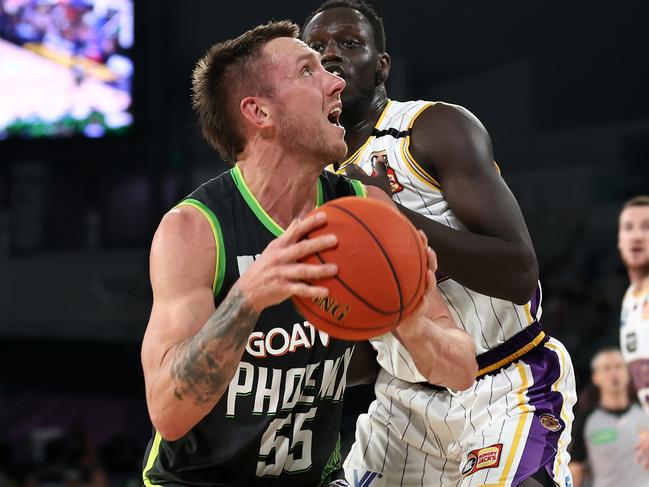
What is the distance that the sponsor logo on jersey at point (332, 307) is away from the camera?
205cm

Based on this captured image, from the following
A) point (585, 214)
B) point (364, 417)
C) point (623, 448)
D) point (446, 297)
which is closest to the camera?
point (446, 297)

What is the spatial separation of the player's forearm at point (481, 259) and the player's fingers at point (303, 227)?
630 millimetres

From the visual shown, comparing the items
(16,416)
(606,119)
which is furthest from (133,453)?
(606,119)

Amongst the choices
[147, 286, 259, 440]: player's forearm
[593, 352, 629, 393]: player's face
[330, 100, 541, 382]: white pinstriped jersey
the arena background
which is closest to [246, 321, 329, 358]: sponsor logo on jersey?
[147, 286, 259, 440]: player's forearm

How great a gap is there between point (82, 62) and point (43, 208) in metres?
2.01

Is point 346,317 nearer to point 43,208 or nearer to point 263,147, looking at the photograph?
point 263,147

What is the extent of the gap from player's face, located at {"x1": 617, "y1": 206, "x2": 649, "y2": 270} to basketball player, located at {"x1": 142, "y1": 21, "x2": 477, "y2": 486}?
322cm

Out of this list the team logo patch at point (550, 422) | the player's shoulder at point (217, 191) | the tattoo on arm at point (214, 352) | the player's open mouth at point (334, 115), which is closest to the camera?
the tattoo on arm at point (214, 352)

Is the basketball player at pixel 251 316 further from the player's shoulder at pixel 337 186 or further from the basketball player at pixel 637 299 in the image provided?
the basketball player at pixel 637 299

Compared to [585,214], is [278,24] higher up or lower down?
higher up

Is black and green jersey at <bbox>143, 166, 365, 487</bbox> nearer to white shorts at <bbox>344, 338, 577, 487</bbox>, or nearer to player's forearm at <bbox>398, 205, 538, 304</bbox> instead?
player's forearm at <bbox>398, 205, 538, 304</bbox>

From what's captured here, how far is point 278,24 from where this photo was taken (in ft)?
9.09

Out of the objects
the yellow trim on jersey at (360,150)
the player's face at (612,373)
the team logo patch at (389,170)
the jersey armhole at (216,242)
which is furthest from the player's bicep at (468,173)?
the player's face at (612,373)

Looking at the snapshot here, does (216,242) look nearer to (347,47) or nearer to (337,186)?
(337,186)
